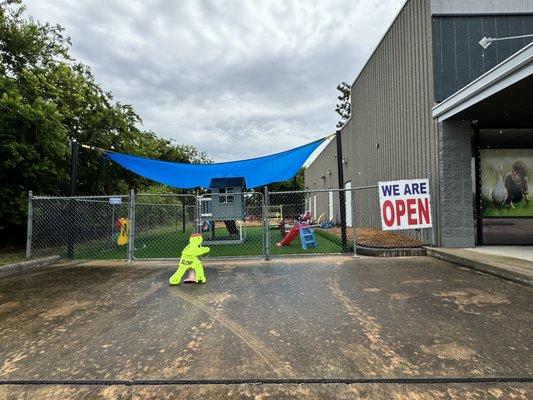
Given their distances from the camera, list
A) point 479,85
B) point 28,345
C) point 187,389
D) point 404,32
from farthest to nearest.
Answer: point 404,32, point 479,85, point 28,345, point 187,389

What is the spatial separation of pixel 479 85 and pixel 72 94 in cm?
1372

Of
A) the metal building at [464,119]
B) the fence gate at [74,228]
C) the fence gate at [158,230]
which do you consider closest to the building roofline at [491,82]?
the metal building at [464,119]

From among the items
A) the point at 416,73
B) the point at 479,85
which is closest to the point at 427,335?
the point at 479,85

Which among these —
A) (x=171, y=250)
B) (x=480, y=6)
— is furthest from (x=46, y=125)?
(x=480, y=6)

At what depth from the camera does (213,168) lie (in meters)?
11.3

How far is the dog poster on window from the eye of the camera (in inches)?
348

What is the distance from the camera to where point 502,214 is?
29.6ft

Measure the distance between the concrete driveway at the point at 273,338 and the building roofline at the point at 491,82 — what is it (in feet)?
11.5

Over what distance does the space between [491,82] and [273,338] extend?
618 cm

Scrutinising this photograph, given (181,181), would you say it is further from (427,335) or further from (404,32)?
(427,335)

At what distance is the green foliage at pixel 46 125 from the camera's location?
9.47 metres

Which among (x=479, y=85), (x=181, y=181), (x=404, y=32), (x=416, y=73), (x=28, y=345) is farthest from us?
(x=181, y=181)

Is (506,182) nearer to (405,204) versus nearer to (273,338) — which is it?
(405,204)

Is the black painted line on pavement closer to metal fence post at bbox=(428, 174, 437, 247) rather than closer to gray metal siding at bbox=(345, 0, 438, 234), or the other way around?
metal fence post at bbox=(428, 174, 437, 247)
